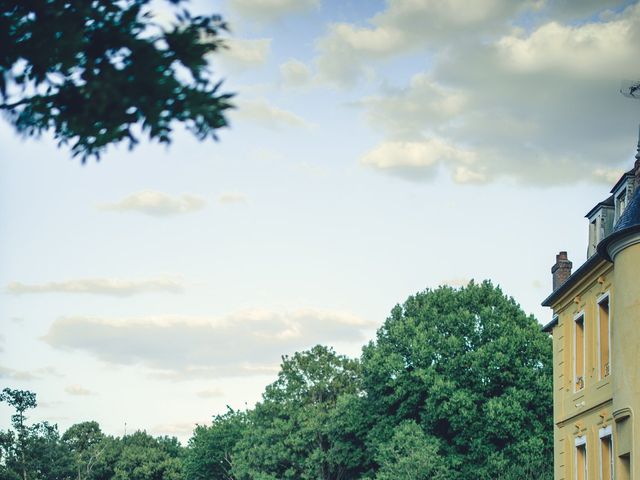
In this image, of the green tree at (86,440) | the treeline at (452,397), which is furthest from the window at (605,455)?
the green tree at (86,440)

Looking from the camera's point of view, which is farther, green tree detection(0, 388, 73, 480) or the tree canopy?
green tree detection(0, 388, 73, 480)

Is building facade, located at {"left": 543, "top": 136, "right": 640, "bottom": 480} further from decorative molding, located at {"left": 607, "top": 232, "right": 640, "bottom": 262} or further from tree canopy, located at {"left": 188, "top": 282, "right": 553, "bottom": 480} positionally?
tree canopy, located at {"left": 188, "top": 282, "right": 553, "bottom": 480}

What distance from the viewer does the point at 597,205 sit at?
98.2ft

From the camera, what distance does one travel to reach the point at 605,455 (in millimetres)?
26547

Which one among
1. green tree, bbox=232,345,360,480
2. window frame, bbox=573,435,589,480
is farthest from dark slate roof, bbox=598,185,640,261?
green tree, bbox=232,345,360,480

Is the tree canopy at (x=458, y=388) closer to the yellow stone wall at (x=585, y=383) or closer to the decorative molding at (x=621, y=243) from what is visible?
the yellow stone wall at (x=585, y=383)

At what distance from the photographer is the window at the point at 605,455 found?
2619 centimetres

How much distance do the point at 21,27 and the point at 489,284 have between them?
4769cm

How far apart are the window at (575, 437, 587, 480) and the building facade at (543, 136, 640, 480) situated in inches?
1.1

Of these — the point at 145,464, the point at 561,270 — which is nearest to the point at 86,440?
the point at 145,464

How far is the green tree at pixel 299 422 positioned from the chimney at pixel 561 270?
3379 centimetres

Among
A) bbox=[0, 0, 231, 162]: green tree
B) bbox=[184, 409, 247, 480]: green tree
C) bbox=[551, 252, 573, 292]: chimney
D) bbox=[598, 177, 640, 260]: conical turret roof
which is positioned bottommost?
bbox=[0, 0, 231, 162]: green tree

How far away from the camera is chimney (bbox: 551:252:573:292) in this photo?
32969 mm

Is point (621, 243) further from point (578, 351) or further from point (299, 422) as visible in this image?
point (299, 422)
